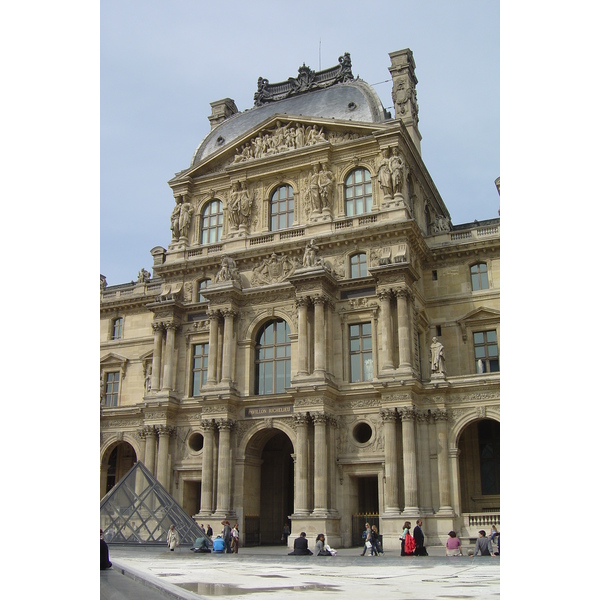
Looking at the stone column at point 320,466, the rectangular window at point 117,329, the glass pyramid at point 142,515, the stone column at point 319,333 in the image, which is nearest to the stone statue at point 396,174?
the stone column at point 319,333

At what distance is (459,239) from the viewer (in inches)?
1385

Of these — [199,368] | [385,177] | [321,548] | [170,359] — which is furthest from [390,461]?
[385,177]

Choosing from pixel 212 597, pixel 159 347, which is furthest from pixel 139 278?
pixel 212 597

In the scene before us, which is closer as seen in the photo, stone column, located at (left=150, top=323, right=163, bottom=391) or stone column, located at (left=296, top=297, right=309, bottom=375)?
stone column, located at (left=296, top=297, right=309, bottom=375)

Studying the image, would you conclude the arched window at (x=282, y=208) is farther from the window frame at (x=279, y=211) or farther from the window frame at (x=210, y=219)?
the window frame at (x=210, y=219)

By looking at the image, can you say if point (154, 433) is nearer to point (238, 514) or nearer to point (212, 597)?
point (238, 514)

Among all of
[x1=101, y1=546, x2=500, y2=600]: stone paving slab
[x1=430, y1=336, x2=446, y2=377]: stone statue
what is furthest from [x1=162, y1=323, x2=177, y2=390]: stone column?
[x1=101, y1=546, x2=500, y2=600]: stone paving slab

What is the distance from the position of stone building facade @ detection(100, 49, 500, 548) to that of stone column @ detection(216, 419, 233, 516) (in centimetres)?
7

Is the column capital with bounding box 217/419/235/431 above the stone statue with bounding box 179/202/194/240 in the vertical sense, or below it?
below

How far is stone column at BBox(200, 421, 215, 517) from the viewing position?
32.0 meters

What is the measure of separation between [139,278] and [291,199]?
43.3 feet

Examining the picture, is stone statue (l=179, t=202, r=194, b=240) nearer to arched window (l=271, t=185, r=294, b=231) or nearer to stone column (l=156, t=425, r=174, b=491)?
arched window (l=271, t=185, r=294, b=231)
